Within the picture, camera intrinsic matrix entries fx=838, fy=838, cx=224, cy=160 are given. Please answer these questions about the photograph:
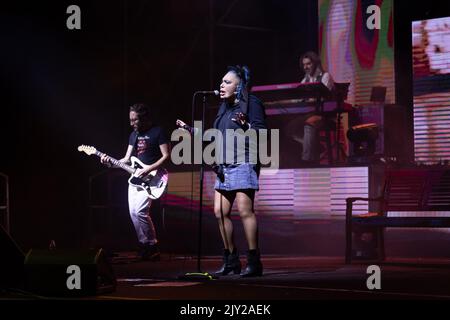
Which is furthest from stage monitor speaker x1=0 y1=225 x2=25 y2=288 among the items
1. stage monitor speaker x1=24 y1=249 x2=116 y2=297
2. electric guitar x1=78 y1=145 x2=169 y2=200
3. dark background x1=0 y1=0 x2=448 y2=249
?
dark background x1=0 y1=0 x2=448 y2=249

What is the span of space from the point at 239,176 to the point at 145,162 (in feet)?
9.62

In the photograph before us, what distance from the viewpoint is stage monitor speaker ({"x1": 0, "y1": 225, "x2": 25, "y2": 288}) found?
5637 mm

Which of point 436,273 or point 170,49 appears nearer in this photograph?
point 436,273

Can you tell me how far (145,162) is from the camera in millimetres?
10133

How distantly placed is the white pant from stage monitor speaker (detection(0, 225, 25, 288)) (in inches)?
170

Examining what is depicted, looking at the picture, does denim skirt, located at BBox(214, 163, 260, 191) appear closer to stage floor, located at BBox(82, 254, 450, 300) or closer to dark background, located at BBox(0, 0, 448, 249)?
stage floor, located at BBox(82, 254, 450, 300)

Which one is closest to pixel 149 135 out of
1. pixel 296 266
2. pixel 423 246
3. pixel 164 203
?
pixel 164 203

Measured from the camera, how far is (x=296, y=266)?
8766mm

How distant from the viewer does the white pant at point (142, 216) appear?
10031 mm

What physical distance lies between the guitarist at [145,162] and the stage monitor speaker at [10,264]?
427 cm

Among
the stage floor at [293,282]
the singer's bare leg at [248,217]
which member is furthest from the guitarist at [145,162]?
the singer's bare leg at [248,217]

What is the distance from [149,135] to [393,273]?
12.1 feet

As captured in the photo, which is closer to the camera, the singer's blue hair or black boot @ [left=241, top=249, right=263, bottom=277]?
black boot @ [left=241, top=249, right=263, bottom=277]
